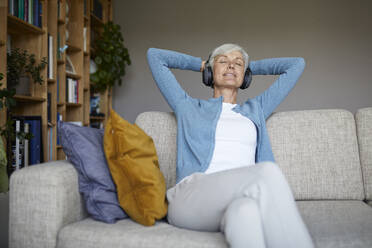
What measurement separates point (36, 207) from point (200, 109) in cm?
85

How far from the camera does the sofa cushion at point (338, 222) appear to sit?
40.2 inches

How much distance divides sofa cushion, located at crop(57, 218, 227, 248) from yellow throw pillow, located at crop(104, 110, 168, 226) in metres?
0.05

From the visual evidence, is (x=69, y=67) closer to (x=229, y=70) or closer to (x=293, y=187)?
(x=229, y=70)

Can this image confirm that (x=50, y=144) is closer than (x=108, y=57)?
Yes

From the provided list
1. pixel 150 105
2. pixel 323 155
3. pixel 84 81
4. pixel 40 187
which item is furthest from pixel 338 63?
pixel 40 187

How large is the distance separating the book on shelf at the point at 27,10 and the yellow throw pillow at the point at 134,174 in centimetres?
175

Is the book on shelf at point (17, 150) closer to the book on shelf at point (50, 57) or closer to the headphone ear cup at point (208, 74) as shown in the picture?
the book on shelf at point (50, 57)

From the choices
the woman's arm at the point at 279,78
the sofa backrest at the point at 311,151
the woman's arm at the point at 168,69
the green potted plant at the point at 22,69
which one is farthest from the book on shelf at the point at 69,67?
the woman's arm at the point at 279,78

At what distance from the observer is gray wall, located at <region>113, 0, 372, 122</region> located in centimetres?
373

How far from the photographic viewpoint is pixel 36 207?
1.08m

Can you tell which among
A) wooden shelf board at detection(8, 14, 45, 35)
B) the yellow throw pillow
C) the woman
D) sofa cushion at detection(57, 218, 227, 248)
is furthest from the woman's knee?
wooden shelf board at detection(8, 14, 45, 35)

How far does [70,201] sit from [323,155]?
1139 millimetres

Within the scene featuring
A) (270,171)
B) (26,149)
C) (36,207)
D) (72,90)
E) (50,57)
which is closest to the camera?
(270,171)

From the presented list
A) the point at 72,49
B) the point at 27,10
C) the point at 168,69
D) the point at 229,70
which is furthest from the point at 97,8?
the point at 229,70
